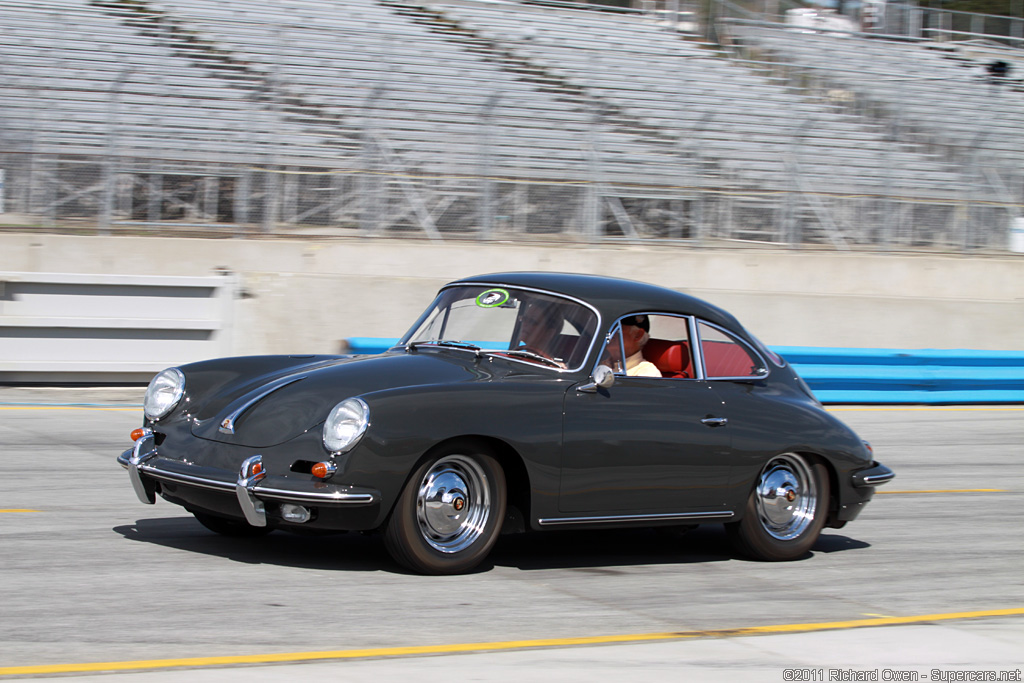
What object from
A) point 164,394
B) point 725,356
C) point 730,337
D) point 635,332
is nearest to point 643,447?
point 635,332

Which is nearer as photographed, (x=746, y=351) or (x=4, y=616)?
(x=4, y=616)

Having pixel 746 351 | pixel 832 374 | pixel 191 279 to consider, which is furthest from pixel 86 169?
pixel 746 351

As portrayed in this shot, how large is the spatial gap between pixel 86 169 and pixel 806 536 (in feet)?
35.0

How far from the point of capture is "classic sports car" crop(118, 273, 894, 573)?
513 cm

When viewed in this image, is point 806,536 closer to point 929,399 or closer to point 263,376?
point 263,376

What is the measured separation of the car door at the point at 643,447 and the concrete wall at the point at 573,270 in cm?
754

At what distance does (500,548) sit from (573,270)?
32.4 ft

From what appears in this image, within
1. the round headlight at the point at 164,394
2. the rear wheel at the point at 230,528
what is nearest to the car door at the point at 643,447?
the rear wheel at the point at 230,528

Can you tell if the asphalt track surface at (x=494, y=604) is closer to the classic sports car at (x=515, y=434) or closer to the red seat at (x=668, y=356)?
the classic sports car at (x=515, y=434)

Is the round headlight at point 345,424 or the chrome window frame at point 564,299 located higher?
the chrome window frame at point 564,299

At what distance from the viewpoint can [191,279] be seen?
12.3m

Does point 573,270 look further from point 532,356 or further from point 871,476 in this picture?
point 532,356

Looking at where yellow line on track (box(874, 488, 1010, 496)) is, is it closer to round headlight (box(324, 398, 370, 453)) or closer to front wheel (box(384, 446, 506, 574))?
front wheel (box(384, 446, 506, 574))

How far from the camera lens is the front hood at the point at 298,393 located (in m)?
5.30
